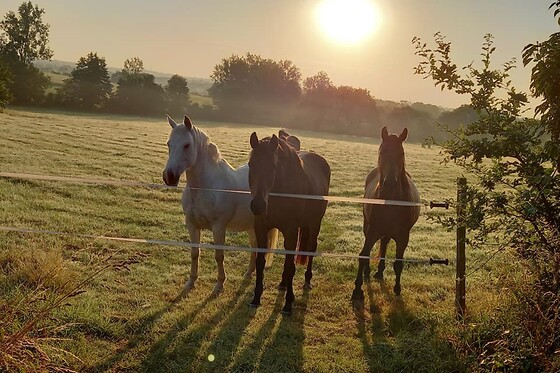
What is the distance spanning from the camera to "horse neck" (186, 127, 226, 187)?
265 inches

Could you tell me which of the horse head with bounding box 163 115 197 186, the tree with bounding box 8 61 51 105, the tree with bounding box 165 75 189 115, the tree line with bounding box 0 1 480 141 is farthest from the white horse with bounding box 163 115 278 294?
the tree with bounding box 165 75 189 115

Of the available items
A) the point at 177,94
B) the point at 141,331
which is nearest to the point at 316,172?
the point at 141,331

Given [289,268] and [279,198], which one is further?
[289,268]

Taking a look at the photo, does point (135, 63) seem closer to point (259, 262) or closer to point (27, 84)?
point (27, 84)

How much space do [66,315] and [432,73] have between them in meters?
4.67

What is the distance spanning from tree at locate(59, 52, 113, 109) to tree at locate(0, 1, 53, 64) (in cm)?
712

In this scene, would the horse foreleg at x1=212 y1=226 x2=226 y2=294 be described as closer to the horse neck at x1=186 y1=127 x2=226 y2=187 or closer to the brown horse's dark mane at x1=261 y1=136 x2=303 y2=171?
the horse neck at x1=186 y1=127 x2=226 y2=187

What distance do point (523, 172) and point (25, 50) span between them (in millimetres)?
64184

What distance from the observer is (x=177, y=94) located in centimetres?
5844

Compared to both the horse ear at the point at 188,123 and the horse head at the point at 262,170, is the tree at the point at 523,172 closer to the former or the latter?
the horse head at the point at 262,170

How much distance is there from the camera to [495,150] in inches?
179

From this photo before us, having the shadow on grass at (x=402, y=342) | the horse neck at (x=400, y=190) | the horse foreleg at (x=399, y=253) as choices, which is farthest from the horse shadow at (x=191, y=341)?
the horse neck at (x=400, y=190)

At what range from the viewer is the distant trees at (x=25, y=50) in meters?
49.3

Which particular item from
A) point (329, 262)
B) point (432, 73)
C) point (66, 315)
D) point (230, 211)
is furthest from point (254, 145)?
point (329, 262)
